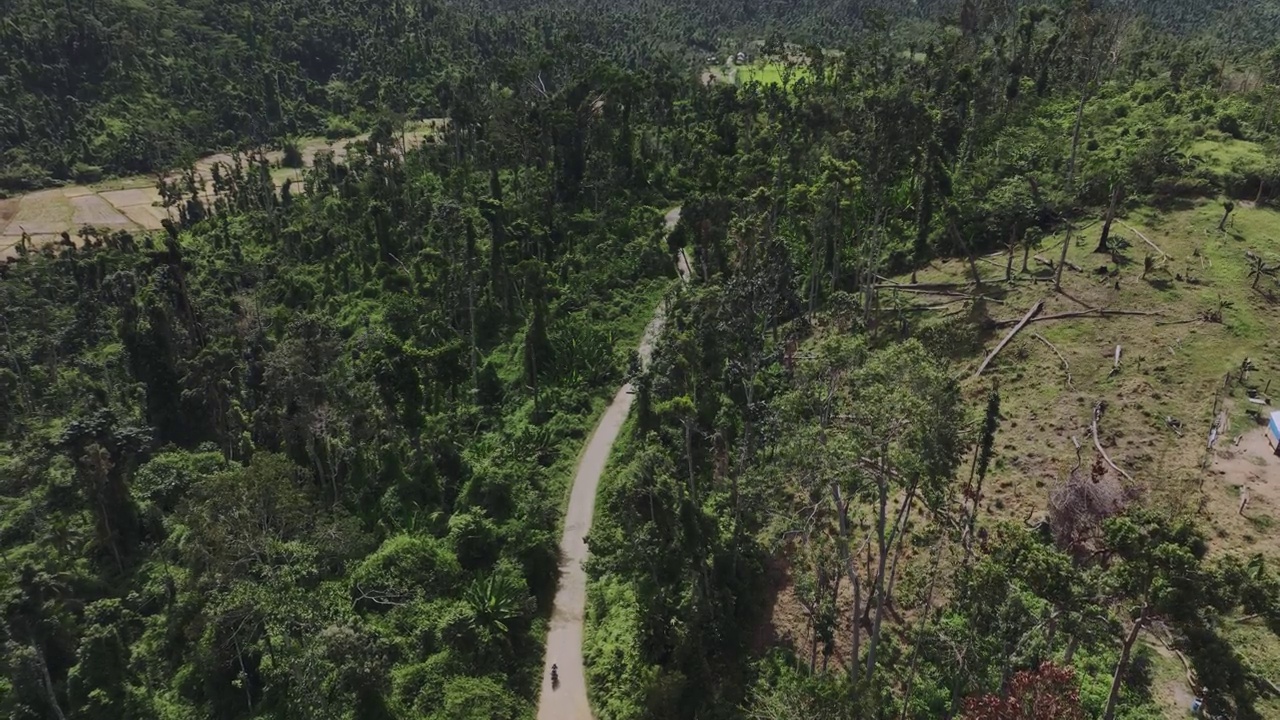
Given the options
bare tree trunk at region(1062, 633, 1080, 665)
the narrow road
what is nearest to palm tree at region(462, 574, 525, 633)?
the narrow road

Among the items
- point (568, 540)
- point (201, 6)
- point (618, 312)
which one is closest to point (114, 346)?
point (618, 312)

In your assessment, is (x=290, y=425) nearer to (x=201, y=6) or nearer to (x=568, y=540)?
(x=568, y=540)

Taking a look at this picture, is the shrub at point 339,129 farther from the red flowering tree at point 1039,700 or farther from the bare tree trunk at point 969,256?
the red flowering tree at point 1039,700

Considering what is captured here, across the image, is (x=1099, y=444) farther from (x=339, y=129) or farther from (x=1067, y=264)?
(x=339, y=129)

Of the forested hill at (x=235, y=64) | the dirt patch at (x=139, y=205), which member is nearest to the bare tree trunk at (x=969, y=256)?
the forested hill at (x=235, y=64)

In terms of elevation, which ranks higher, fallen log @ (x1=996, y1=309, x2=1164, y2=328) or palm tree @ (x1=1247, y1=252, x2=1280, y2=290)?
palm tree @ (x1=1247, y1=252, x2=1280, y2=290)

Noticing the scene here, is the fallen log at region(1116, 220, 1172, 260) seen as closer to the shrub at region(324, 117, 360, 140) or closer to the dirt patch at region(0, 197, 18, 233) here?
the shrub at region(324, 117, 360, 140)

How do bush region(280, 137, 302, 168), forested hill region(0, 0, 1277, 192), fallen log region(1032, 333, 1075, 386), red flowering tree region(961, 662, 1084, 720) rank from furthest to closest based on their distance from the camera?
bush region(280, 137, 302, 168) → forested hill region(0, 0, 1277, 192) → fallen log region(1032, 333, 1075, 386) → red flowering tree region(961, 662, 1084, 720)
